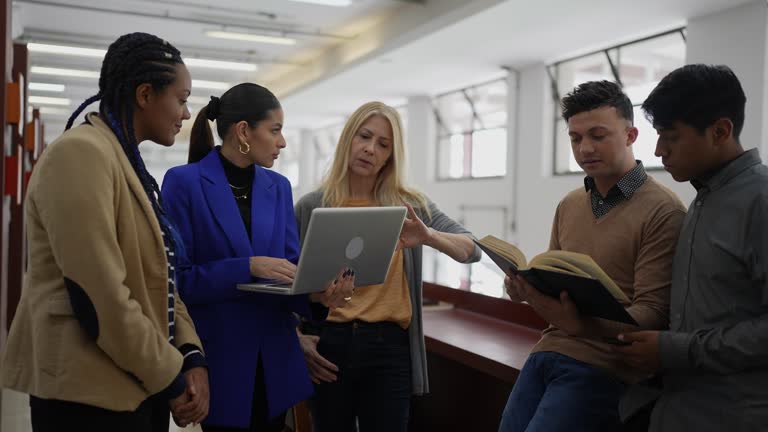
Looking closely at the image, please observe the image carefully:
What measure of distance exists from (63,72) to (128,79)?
1278 centimetres

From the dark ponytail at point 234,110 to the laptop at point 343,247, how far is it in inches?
17.0

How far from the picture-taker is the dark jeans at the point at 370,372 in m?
2.08

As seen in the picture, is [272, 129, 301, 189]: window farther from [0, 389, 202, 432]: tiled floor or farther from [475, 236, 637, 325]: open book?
[475, 236, 637, 325]: open book

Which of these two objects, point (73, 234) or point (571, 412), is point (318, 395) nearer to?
point (571, 412)

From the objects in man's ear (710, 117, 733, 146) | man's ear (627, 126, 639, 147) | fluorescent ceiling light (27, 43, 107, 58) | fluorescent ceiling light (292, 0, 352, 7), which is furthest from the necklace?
fluorescent ceiling light (27, 43, 107, 58)

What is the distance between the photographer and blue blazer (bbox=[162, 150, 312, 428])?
170 centimetres

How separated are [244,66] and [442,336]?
34.7 feet

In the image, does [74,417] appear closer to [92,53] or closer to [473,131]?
[92,53]

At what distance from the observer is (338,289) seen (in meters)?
1.78

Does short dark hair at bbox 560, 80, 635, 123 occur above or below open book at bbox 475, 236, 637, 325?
above

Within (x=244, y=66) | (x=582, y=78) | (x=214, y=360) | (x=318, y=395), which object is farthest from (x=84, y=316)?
(x=244, y=66)

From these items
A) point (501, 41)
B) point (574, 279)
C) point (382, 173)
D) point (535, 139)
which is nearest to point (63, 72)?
point (501, 41)

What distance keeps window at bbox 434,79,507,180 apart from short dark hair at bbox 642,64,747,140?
939 centimetres

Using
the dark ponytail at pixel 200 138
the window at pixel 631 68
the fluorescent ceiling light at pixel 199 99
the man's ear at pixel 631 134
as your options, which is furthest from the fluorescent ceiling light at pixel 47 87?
the man's ear at pixel 631 134
